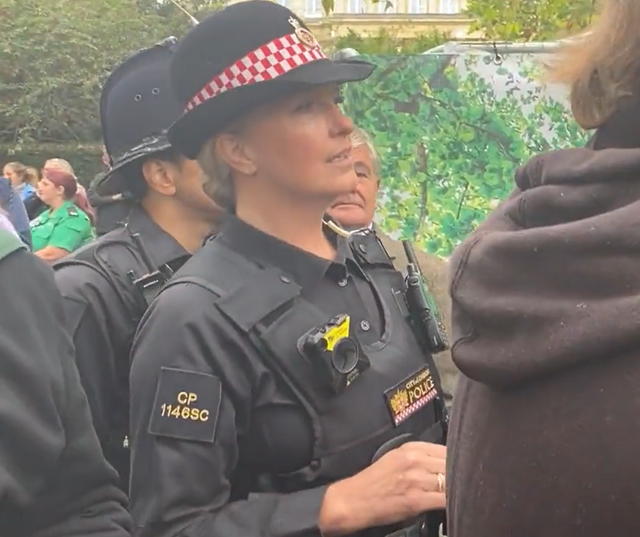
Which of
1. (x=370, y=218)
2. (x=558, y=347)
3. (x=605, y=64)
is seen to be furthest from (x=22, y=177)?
(x=558, y=347)

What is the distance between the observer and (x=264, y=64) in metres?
2.06

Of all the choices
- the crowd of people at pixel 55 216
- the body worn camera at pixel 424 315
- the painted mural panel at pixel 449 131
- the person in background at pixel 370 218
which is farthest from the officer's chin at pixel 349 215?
the painted mural panel at pixel 449 131

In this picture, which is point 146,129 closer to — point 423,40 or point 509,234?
point 509,234

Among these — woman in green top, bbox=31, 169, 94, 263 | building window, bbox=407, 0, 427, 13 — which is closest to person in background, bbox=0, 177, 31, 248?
woman in green top, bbox=31, 169, 94, 263

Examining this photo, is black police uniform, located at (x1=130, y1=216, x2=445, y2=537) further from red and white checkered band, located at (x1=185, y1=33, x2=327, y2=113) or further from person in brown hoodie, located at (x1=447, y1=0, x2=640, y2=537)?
person in brown hoodie, located at (x1=447, y1=0, x2=640, y2=537)

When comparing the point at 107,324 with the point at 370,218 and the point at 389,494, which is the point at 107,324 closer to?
the point at 370,218

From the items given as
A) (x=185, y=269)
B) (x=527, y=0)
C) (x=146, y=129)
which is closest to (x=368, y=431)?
(x=185, y=269)

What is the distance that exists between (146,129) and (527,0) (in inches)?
228

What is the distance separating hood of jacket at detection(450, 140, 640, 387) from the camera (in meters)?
1.10

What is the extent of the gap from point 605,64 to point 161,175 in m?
2.02

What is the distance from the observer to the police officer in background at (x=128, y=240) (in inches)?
105

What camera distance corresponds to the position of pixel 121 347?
8.89 ft

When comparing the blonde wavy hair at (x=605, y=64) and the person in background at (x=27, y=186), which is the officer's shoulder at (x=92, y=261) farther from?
the person in background at (x=27, y=186)

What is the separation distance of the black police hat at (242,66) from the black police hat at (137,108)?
3.07 ft
